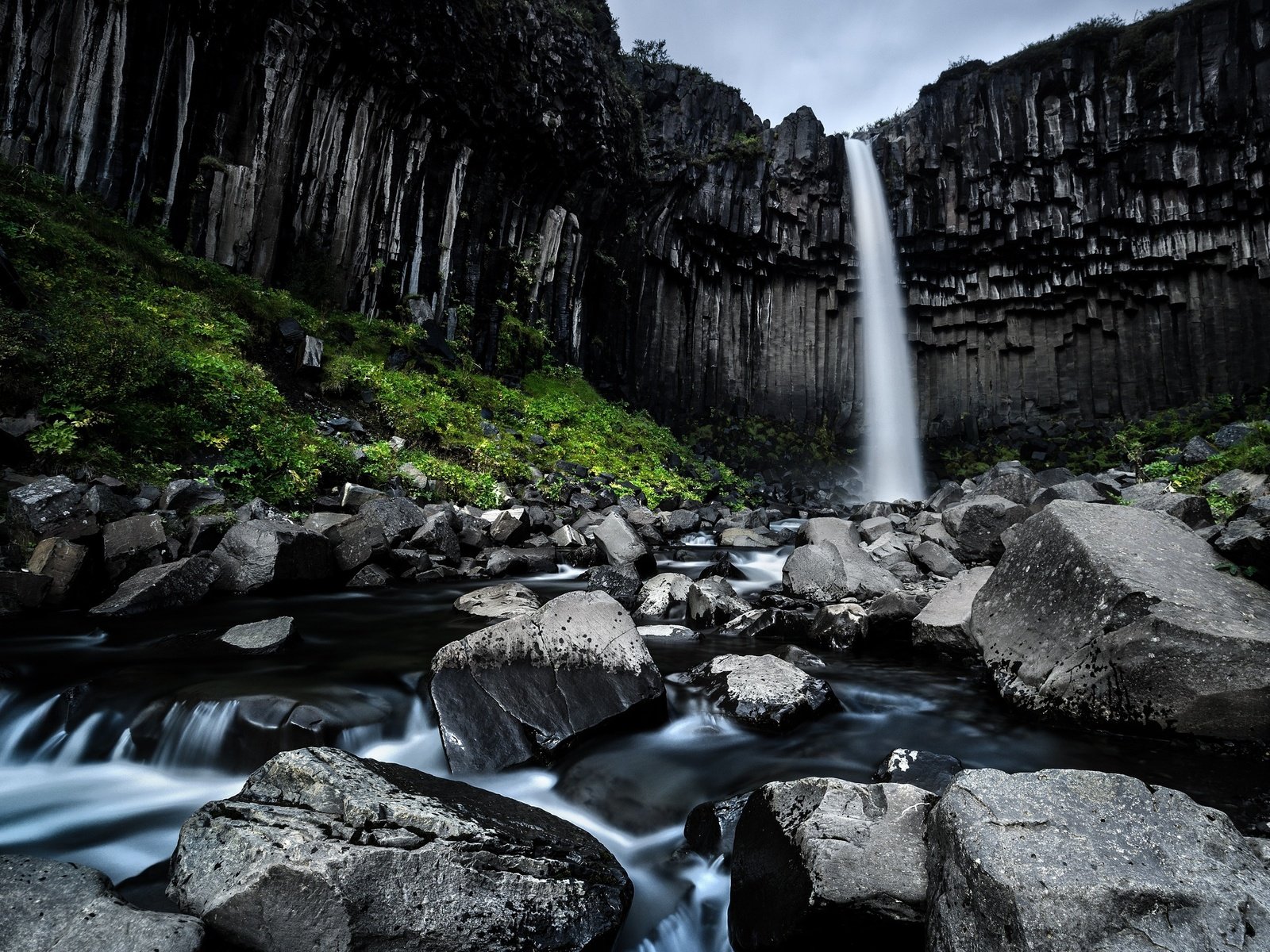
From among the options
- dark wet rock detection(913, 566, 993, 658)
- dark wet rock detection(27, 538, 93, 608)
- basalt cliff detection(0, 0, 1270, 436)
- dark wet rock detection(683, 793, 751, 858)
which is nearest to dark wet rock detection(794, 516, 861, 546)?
dark wet rock detection(913, 566, 993, 658)

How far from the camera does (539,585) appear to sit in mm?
8203

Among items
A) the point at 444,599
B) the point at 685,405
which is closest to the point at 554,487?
the point at 444,599

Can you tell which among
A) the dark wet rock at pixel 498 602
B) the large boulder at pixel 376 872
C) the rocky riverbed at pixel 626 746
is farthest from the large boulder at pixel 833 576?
the large boulder at pixel 376 872

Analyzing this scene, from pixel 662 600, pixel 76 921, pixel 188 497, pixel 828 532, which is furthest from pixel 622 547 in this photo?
pixel 76 921

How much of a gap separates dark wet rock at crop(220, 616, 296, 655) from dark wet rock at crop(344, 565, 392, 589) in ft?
7.60

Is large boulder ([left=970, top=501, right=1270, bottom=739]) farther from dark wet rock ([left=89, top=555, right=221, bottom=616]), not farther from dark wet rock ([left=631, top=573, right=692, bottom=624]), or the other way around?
dark wet rock ([left=89, top=555, right=221, bottom=616])

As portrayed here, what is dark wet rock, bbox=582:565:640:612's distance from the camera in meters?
7.27

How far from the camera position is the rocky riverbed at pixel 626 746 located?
192 centimetres

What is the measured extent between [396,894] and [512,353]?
59.0 ft

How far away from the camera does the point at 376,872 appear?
1988 mm

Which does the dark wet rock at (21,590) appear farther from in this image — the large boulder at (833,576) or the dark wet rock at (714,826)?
the large boulder at (833,576)

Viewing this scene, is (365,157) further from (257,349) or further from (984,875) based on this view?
(984,875)

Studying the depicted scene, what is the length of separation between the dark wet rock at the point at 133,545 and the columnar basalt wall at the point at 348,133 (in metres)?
10.0

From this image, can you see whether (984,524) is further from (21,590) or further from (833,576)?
(21,590)
